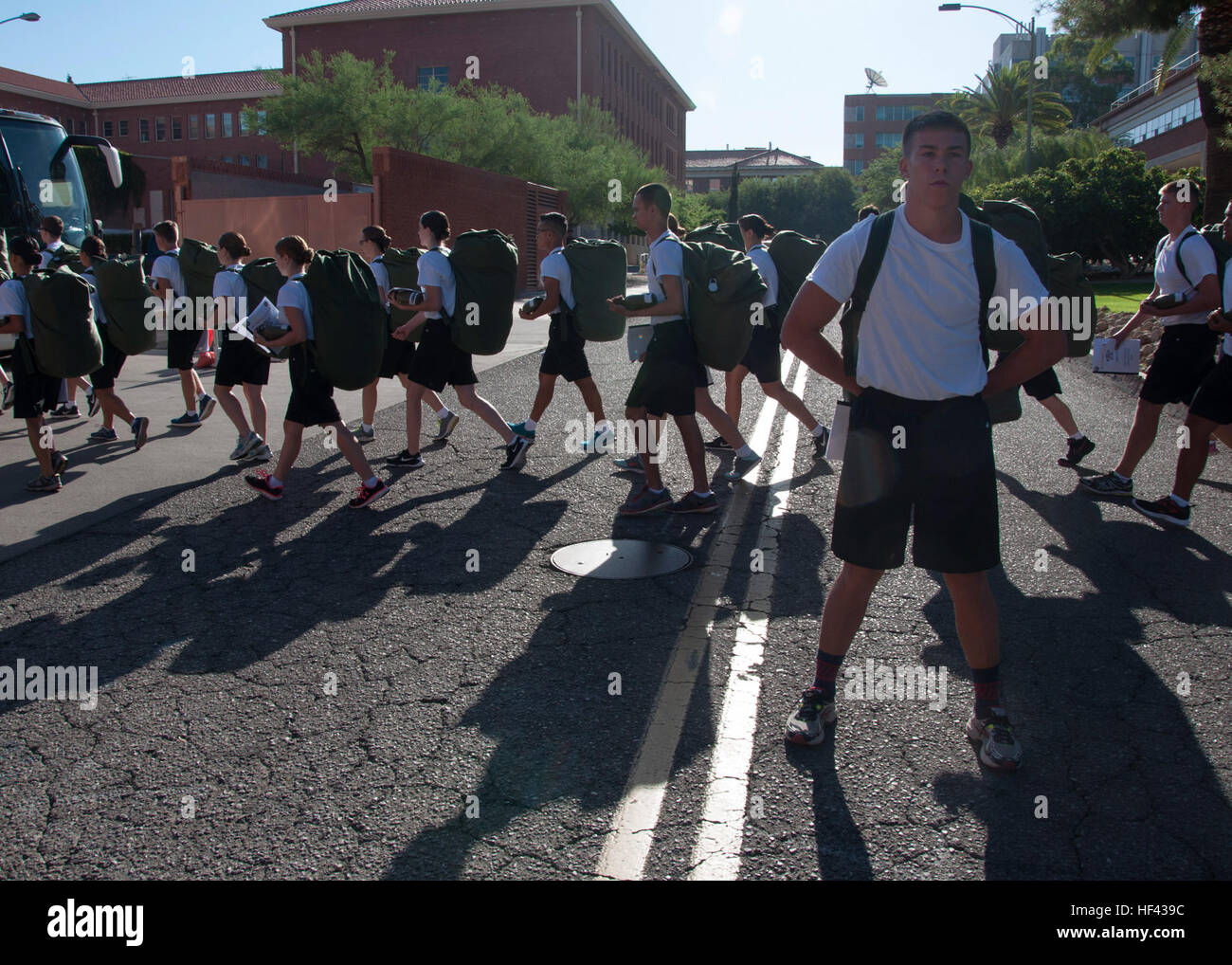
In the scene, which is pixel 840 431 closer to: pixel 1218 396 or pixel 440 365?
pixel 1218 396

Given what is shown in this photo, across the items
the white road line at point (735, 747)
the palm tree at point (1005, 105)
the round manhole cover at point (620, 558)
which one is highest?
the palm tree at point (1005, 105)

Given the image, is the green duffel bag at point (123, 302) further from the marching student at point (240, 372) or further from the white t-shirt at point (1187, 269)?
the white t-shirt at point (1187, 269)

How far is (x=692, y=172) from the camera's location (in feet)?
443

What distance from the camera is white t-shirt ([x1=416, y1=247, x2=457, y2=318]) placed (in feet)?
26.3

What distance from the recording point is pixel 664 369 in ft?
21.9

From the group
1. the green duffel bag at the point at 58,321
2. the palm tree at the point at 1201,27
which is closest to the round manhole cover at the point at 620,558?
the green duffel bag at the point at 58,321

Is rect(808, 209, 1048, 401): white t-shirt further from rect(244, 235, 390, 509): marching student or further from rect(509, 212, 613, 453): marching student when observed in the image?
rect(509, 212, 613, 453): marching student

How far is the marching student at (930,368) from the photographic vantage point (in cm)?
334

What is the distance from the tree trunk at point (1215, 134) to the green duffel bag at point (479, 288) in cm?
1074

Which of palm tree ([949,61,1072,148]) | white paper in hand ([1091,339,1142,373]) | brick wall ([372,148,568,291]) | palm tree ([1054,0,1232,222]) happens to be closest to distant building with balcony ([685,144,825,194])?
palm tree ([949,61,1072,148])

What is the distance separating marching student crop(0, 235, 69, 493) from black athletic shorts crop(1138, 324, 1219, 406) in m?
7.46
